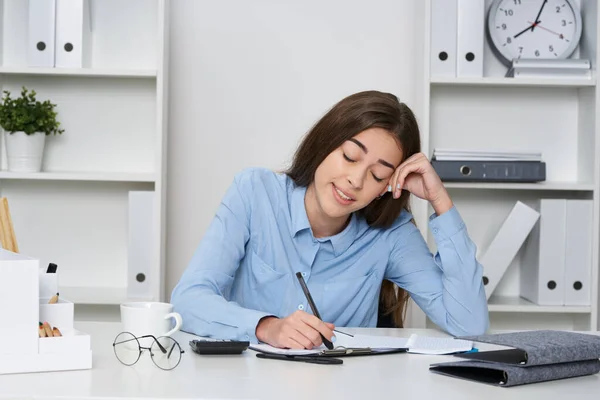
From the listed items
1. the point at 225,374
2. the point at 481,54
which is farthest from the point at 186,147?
the point at 225,374

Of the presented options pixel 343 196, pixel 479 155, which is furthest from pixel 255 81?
pixel 343 196

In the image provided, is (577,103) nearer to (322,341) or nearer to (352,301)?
(352,301)

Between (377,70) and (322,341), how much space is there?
175 centimetres

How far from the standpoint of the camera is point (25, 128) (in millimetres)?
2744

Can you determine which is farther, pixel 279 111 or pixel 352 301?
pixel 279 111

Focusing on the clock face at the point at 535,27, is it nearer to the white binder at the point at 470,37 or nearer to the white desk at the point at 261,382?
the white binder at the point at 470,37

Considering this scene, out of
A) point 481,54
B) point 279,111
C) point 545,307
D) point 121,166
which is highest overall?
point 481,54

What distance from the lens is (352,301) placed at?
194cm

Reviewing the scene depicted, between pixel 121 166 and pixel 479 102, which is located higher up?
pixel 479 102

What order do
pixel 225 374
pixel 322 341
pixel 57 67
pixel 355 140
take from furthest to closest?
1. pixel 57 67
2. pixel 355 140
3. pixel 322 341
4. pixel 225 374

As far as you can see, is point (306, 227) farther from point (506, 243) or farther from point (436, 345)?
point (506, 243)

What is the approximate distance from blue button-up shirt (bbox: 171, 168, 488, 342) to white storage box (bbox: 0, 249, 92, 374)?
0.57 metres

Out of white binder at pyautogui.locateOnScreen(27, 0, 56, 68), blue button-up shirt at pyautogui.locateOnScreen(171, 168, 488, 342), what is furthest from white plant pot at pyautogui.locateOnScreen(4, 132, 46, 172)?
blue button-up shirt at pyautogui.locateOnScreen(171, 168, 488, 342)

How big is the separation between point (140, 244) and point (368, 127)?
4.02 ft
